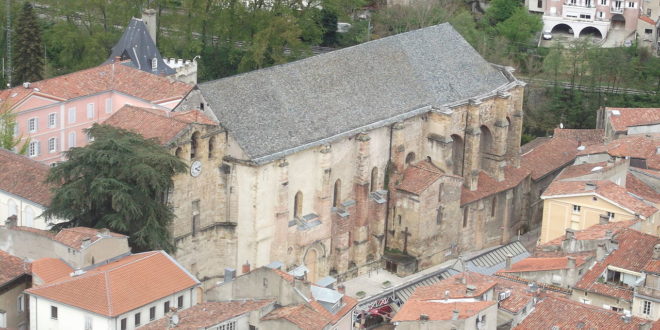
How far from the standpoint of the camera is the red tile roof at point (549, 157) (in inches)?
4968

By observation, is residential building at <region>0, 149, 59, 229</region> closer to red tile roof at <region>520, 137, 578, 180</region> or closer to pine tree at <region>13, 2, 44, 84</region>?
pine tree at <region>13, 2, 44, 84</region>

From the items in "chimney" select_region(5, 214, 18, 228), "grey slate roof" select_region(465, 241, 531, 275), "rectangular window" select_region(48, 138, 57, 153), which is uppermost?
"rectangular window" select_region(48, 138, 57, 153)

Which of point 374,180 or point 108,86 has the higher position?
point 108,86

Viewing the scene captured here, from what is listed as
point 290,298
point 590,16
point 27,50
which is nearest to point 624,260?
point 290,298

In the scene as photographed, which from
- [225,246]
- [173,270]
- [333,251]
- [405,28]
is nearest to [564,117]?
[405,28]

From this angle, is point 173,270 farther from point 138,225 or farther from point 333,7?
point 333,7

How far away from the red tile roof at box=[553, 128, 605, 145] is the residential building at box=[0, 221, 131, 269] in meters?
52.2

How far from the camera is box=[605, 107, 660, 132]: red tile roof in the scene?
12556 cm

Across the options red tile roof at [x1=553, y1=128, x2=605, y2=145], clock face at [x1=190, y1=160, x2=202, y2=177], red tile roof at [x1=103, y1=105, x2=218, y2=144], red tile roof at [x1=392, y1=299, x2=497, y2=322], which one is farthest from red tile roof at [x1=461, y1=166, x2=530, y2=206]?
red tile roof at [x1=392, y1=299, x2=497, y2=322]

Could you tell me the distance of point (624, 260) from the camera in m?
94.8

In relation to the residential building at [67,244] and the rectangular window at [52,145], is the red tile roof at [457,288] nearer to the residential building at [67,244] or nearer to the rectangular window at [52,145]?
the residential building at [67,244]

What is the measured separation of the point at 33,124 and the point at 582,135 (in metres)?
47.1

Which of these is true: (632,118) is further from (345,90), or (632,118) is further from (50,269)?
(50,269)

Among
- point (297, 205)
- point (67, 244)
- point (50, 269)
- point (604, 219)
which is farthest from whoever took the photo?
point (604, 219)
